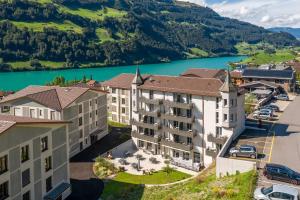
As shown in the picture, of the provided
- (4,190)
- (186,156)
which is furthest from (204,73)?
(4,190)

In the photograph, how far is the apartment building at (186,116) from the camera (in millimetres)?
56656

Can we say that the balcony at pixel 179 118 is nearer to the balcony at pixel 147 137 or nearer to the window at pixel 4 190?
the balcony at pixel 147 137

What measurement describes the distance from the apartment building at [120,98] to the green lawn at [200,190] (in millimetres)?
31954

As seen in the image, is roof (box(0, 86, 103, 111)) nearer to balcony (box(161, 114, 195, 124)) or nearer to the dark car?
balcony (box(161, 114, 195, 124))

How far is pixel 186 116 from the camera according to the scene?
6134 centimetres

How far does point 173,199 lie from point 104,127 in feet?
131

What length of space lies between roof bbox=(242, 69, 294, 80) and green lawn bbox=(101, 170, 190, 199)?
5415 centimetres

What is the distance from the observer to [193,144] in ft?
200

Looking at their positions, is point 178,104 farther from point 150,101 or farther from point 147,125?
point 147,125

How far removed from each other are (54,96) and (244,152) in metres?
33.3

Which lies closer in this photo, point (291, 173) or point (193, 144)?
point (291, 173)

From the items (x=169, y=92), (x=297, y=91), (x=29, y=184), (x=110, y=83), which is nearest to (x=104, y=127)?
(x=110, y=83)

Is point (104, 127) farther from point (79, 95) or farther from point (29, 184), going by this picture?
point (29, 184)

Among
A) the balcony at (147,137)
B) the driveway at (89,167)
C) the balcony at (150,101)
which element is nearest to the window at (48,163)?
the driveway at (89,167)
